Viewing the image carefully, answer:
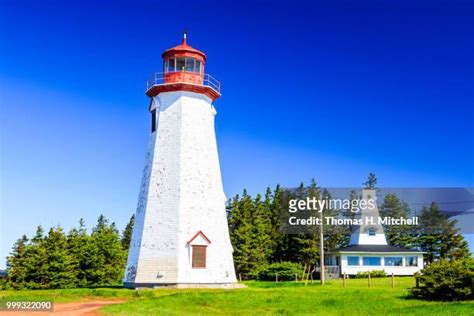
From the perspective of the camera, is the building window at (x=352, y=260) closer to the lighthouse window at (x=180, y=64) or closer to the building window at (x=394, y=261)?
the building window at (x=394, y=261)

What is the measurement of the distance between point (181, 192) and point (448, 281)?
1617cm

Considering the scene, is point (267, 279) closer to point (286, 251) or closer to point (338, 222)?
point (286, 251)

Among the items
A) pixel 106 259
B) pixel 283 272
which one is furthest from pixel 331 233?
pixel 106 259

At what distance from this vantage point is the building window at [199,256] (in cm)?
3122

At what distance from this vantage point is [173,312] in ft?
62.7

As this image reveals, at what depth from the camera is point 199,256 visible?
31344 millimetres

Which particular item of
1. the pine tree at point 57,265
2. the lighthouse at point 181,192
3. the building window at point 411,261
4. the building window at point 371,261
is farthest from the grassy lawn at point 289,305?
the building window at point 411,261

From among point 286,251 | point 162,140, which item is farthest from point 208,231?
point 286,251

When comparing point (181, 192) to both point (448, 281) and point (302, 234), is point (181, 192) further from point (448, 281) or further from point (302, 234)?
point (302, 234)

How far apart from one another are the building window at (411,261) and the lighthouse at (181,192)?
25.1 metres

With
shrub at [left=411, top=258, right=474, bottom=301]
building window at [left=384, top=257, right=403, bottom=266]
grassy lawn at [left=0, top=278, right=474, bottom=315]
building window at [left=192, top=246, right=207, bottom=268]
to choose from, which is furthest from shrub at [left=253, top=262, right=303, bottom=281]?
shrub at [left=411, top=258, right=474, bottom=301]

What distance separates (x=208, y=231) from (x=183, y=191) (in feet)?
9.71

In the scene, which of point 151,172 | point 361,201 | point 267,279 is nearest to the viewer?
point 151,172

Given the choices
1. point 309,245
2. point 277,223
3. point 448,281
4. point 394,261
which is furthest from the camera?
point 277,223
